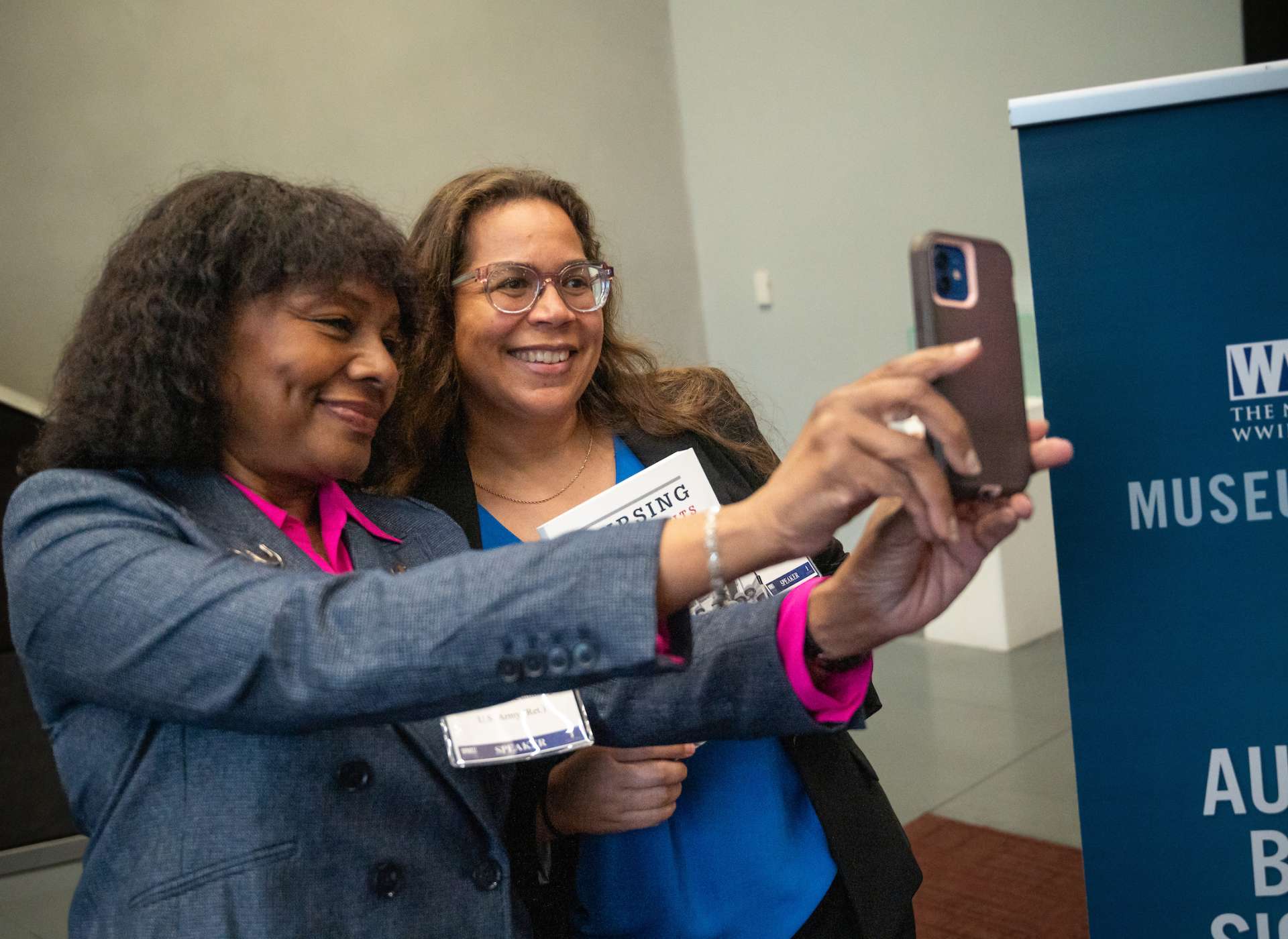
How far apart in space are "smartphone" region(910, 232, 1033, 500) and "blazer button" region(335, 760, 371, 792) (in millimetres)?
568

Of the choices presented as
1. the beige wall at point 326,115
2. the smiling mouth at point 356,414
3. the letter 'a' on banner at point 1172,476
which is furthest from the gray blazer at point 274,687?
the beige wall at point 326,115

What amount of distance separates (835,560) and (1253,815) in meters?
0.60

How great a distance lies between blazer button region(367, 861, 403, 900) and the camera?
3.21 feet

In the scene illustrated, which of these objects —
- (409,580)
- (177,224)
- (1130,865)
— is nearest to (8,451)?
(177,224)

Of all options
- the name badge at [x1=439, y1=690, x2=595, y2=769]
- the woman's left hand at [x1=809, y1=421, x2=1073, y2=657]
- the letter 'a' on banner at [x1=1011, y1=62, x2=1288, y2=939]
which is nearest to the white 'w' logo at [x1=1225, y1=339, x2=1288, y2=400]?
the letter 'a' on banner at [x1=1011, y1=62, x2=1288, y2=939]

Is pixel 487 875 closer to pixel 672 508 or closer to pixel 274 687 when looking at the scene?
pixel 274 687

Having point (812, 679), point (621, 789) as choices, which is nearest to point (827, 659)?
point (812, 679)

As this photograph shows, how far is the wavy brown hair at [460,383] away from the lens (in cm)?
157

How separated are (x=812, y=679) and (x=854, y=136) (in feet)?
14.5

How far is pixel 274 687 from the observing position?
805 millimetres

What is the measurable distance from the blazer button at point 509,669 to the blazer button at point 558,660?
0.07ft

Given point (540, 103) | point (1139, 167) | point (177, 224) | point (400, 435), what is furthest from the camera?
point (540, 103)

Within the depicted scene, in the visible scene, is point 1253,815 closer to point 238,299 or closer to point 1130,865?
point 1130,865

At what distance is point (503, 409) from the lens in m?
1.62
